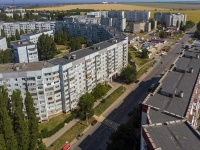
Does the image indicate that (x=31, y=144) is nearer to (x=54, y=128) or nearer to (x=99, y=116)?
(x=54, y=128)

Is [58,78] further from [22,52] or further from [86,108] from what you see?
[22,52]

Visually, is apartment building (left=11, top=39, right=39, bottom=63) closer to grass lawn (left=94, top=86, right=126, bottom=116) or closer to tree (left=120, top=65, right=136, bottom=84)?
tree (left=120, top=65, right=136, bottom=84)

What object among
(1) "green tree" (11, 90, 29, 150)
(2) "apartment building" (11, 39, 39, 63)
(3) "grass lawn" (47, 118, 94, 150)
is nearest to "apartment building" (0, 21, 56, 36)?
(2) "apartment building" (11, 39, 39, 63)

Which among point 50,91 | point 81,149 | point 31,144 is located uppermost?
point 50,91

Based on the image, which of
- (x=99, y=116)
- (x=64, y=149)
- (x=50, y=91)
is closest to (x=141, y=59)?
(x=99, y=116)

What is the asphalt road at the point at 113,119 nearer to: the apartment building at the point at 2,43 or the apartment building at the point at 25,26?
the apartment building at the point at 2,43
